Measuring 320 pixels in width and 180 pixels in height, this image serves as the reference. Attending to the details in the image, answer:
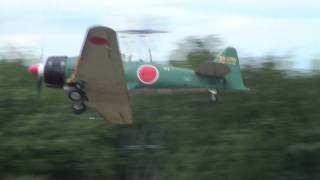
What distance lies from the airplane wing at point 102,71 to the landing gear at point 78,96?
0.12 metres

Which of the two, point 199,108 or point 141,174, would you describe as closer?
point 199,108

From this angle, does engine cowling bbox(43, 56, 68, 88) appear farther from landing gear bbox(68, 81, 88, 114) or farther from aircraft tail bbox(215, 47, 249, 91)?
aircraft tail bbox(215, 47, 249, 91)

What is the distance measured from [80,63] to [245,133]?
6451mm

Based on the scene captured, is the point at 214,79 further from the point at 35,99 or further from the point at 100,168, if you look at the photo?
the point at 35,99

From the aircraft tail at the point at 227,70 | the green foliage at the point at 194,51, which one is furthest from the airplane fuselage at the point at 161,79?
the green foliage at the point at 194,51

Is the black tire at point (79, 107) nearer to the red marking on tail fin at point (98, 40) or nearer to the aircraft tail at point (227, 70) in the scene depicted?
the red marking on tail fin at point (98, 40)

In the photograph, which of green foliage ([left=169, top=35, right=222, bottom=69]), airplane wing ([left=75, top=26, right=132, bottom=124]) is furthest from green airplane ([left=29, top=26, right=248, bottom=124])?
green foliage ([left=169, top=35, right=222, bottom=69])

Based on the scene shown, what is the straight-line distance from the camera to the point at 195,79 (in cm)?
1551

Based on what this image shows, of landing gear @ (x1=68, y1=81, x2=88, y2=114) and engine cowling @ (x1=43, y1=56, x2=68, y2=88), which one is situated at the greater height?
engine cowling @ (x1=43, y1=56, x2=68, y2=88)

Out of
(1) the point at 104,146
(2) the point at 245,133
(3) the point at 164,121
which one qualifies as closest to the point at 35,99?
(1) the point at 104,146

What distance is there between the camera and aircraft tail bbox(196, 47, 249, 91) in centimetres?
1536

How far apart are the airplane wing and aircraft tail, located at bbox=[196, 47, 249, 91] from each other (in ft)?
A: 5.40

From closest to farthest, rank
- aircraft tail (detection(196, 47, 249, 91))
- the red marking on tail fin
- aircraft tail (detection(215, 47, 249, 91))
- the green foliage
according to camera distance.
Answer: the red marking on tail fin → aircraft tail (detection(196, 47, 249, 91)) → aircraft tail (detection(215, 47, 249, 91)) → the green foliage

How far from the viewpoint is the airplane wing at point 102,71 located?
509 inches
